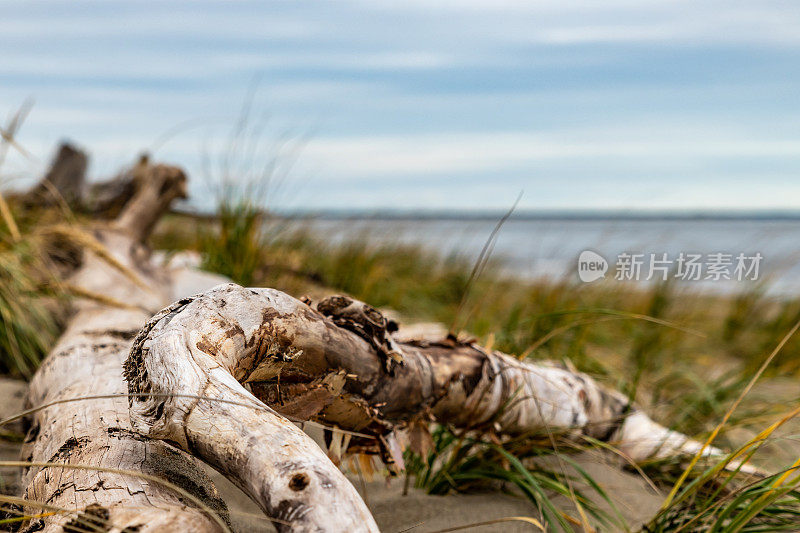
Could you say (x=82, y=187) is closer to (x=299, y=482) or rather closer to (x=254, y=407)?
(x=254, y=407)

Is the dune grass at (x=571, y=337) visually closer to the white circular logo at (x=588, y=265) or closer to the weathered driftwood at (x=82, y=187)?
the white circular logo at (x=588, y=265)

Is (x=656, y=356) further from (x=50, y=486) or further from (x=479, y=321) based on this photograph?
(x=50, y=486)

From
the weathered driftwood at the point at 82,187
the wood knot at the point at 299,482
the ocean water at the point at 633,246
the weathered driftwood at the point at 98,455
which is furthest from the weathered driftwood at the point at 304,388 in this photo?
the weathered driftwood at the point at 82,187

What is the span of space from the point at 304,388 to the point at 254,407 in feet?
1.41

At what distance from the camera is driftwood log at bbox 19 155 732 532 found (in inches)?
49.1

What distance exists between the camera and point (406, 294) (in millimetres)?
5895

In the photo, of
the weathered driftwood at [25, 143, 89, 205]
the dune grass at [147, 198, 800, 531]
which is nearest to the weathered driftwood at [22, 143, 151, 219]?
the weathered driftwood at [25, 143, 89, 205]

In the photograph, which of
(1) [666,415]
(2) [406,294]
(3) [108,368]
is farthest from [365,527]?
(2) [406,294]

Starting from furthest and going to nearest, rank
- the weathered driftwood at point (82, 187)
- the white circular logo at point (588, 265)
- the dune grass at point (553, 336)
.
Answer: the weathered driftwood at point (82, 187) → the white circular logo at point (588, 265) → the dune grass at point (553, 336)

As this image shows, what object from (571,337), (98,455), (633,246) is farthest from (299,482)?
(633,246)

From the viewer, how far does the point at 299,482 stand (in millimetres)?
1201

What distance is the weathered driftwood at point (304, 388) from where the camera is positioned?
1.24 meters

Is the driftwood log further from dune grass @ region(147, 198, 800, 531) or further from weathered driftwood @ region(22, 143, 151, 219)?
weathered driftwood @ region(22, 143, 151, 219)

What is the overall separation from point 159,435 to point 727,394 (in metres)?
3.14
